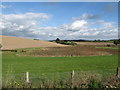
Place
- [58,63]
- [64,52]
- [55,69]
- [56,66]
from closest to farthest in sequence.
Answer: [55,69]
[56,66]
[58,63]
[64,52]

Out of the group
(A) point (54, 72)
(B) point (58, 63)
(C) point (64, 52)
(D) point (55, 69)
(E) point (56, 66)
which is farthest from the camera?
(C) point (64, 52)

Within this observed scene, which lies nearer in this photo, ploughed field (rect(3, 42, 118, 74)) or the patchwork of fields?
the patchwork of fields

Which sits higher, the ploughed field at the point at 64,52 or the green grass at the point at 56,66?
the ploughed field at the point at 64,52

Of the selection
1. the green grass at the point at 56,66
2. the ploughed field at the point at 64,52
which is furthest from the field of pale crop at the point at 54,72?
the ploughed field at the point at 64,52

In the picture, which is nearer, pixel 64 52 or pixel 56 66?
pixel 56 66

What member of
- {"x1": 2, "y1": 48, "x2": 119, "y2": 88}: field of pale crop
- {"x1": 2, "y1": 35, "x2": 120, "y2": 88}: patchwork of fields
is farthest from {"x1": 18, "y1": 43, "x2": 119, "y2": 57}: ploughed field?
{"x1": 2, "y1": 48, "x2": 119, "y2": 88}: field of pale crop

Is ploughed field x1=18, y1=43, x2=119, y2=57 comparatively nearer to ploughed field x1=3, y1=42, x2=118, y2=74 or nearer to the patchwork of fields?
ploughed field x1=3, y1=42, x2=118, y2=74

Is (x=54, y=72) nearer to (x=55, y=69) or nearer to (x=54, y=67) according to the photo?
(x=55, y=69)

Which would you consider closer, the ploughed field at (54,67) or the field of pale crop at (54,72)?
the field of pale crop at (54,72)

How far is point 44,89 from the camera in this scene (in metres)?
5.40

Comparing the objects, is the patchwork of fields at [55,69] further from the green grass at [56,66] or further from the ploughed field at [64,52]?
the ploughed field at [64,52]

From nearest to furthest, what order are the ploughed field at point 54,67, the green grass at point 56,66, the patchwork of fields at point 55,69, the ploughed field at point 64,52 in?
1. the patchwork of fields at point 55,69
2. the ploughed field at point 54,67
3. the green grass at point 56,66
4. the ploughed field at point 64,52

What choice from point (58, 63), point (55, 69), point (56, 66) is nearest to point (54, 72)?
point (55, 69)

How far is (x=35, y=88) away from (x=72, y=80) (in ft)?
4.85
